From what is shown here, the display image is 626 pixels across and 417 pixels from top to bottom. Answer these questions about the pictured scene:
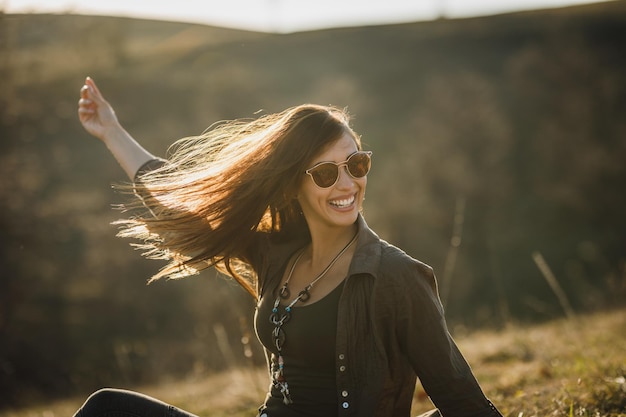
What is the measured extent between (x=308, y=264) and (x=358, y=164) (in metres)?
0.59

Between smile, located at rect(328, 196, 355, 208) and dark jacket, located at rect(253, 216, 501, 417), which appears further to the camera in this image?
smile, located at rect(328, 196, 355, 208)

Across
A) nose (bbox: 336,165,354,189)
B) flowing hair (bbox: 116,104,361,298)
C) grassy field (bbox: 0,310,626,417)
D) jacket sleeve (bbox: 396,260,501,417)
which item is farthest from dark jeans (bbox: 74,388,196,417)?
grassy field (bbox: 0,310,626,417)

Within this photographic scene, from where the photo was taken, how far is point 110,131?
167 inches

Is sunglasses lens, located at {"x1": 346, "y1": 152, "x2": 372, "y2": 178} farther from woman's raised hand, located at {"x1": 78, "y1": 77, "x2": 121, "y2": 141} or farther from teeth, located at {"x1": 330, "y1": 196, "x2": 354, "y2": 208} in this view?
woman's raised hand, located at {"x1": 78, "y1": 77, "x2": 121, "y2": 141}

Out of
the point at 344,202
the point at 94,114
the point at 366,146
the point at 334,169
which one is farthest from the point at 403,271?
the point at 366,146

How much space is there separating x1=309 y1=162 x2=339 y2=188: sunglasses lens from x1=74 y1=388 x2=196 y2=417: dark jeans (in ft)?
4.23

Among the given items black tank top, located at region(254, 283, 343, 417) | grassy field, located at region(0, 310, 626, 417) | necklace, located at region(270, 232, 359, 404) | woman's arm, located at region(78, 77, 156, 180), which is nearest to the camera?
black tank top, located at region(254, 283, 343, 417)

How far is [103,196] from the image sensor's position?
77.9 ft

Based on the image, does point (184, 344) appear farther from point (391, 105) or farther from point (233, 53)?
point (233, 53)

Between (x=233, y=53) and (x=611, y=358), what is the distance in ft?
145

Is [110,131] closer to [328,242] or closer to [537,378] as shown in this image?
[328,242]

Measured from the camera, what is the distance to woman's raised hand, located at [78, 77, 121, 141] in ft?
13.9

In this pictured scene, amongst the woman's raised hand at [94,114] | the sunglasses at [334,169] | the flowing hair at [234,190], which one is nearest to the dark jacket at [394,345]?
the sunglasses at [334,169]

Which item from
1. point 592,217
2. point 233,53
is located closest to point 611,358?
point 592,217
